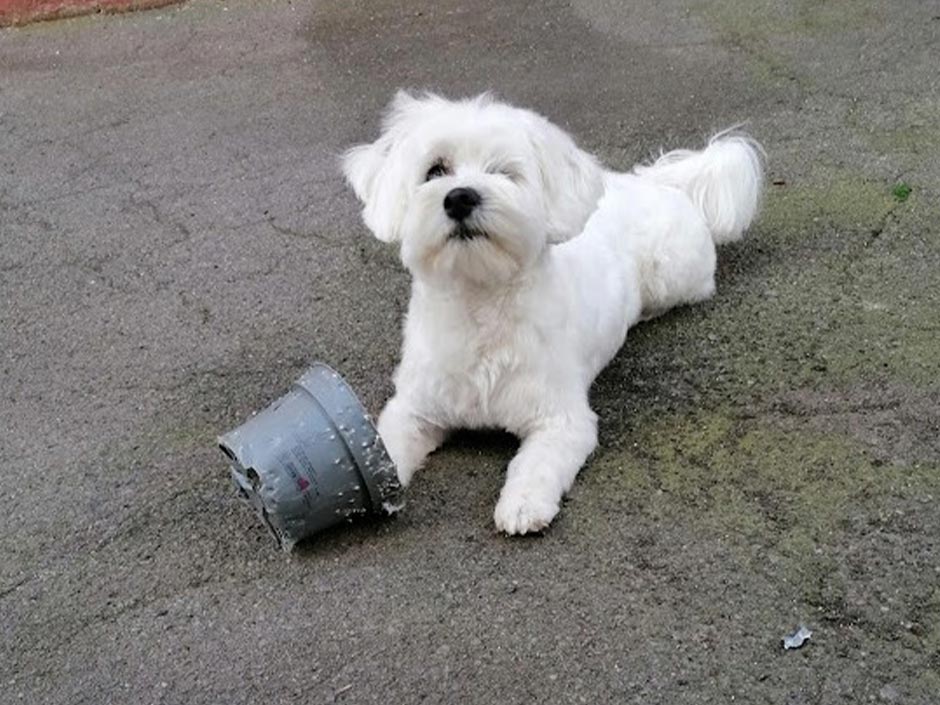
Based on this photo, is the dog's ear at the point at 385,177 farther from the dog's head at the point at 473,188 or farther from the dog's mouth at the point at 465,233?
the dog's mouth at the point at 465,233

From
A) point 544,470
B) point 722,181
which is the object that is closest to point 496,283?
point 544,470

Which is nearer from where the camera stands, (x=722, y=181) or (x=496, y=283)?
(x=496, y=283)

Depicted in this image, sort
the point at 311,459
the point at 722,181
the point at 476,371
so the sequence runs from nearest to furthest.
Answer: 1. the point at 311,459
2. the point at 476,371
3. the point at 722,181

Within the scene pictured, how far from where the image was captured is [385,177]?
3.43 metres

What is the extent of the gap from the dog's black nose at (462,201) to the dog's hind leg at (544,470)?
0.68 m

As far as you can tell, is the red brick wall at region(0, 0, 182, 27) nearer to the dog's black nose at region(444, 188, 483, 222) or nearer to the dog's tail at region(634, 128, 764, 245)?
the dog's tail at region(634, 128, 764, 245)

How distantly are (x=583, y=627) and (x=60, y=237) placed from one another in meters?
3.39

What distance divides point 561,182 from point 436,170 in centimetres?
35

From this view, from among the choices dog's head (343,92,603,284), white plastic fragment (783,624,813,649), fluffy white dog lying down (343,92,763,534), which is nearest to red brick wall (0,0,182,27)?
fluffy white dog lying down (343,92,763,534)

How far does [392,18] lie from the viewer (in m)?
7.85

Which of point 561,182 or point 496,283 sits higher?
point 561,182

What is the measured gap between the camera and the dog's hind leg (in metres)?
3.22

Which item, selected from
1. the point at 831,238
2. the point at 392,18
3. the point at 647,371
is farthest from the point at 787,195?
the point at 392,18

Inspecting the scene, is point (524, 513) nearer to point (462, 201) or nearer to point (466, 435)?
point (466, 435)
